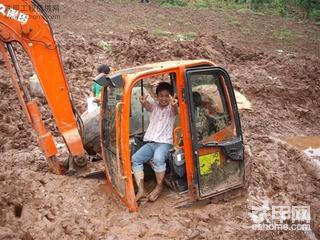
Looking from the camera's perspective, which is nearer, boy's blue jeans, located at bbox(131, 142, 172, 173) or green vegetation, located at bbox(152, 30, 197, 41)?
boy's blue jeans, located at bbox(131, 142, 172, 173)

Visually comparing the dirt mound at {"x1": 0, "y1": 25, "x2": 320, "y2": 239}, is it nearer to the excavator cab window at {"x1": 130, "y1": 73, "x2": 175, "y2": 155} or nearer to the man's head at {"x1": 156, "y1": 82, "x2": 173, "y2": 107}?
the excavator cab window at {"x1": 130, "y1": 73, "x2": 175, "y2": 155}

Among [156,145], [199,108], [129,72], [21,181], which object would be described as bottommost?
[21,181]

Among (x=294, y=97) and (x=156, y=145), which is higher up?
(x=156, y=145)

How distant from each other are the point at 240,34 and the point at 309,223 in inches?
456

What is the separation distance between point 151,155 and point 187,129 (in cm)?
62

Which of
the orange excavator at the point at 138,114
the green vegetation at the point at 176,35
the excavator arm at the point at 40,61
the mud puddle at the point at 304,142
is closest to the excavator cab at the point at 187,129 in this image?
the orange excavator at the point at 138,114

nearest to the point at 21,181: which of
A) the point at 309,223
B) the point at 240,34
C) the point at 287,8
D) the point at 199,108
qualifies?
the point at 199,108

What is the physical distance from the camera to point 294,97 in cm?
1146

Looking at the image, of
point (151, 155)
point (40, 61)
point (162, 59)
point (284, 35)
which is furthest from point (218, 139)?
point (284, 35)

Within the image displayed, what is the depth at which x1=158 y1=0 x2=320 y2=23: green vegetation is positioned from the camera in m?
21.1

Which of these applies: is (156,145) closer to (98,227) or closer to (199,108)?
(199,108)

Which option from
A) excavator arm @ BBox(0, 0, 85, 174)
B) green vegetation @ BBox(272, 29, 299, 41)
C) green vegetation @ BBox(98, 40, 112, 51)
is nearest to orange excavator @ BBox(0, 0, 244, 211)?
excavator arm @ BBox(0, 0, 85, 174)

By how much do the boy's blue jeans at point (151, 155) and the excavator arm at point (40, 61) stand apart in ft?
2.86

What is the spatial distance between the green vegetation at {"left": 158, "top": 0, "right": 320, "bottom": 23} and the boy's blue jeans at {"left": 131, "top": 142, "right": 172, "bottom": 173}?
16347 mm
